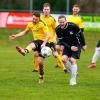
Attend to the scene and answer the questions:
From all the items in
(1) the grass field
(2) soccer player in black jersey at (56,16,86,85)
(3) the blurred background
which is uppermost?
(2) soccer player in black jersey at (56,16,86,85)

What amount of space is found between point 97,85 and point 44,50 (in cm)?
166

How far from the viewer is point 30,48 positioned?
595 inches

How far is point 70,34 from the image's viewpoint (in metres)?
14.9

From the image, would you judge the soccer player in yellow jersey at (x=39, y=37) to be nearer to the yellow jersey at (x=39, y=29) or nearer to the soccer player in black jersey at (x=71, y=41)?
the yellow jersey at (x=39, y=29)

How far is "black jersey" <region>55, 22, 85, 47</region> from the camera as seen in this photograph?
1477 cm

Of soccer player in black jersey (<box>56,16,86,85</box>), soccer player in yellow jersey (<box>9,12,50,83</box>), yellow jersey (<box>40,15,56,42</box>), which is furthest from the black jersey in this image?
yellow jersey (<box>40,15,56,42</box>)

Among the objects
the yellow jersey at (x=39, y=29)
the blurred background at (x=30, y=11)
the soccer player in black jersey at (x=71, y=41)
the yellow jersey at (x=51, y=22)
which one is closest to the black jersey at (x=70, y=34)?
the soccer player in black jersey at (x=71, y=41)

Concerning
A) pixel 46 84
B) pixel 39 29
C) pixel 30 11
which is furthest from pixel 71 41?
pixel 30 11

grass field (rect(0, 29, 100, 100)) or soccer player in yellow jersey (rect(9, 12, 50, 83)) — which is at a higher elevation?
soccer player in yellow jersey (rect(9, 12, 50, 83))

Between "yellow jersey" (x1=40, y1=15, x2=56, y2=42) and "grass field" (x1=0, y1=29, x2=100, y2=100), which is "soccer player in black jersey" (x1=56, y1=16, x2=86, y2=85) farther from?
"yellow jersey" (x1=40, y1=15, x2=56, y2=42)

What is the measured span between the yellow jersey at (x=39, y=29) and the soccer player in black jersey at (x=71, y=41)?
50 cm

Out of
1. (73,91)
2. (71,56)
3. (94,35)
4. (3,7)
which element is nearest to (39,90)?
(73,91)

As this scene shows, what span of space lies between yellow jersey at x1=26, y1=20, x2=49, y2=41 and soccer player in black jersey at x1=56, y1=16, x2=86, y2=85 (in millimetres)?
498

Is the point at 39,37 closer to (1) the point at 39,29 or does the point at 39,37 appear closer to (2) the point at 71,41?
(1) the point at 39,29
